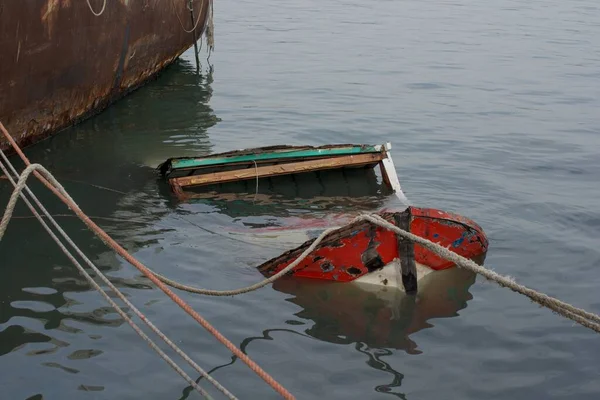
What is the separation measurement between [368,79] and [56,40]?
29.7 feet

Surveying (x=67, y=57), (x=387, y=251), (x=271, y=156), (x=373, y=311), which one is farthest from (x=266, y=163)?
(x=373, y=311)

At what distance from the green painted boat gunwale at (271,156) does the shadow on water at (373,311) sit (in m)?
2.90

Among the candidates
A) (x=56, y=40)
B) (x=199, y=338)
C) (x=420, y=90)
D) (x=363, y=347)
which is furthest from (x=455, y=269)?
(x=420, y=90)

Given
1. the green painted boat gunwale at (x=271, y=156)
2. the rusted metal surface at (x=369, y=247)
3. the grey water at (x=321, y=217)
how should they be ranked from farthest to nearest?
1. the green painted boat gunwale at (x=271, y=156)
2. the rusted metal surface at (x=369, y=247)
3. the grey water at (x=321, y=217)

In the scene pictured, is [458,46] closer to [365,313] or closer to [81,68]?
[81,68]

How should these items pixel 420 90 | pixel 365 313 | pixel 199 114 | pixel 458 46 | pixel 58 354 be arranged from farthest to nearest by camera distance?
1. pixel 458 46
2. pixel 420 90
3. pixel 199 114
4. pixel 365 313
5. pixel 58 354

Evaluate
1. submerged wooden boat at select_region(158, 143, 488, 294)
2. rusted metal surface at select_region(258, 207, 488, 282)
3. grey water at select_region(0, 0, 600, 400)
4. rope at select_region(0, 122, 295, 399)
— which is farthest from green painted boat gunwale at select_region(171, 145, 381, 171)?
rope at select_region(0, 122, 295, 399)

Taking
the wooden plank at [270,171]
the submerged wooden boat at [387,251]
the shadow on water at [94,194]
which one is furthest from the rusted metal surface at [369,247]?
the wooden plank at [270,171]

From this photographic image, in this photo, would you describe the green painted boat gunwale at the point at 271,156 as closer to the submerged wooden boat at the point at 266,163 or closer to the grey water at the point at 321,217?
the submerged wooden boat at the point at 266,163

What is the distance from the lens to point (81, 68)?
434 inches

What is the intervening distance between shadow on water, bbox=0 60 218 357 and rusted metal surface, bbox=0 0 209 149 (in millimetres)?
384

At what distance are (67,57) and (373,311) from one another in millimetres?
6194

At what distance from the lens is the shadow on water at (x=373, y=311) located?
19.4 ft

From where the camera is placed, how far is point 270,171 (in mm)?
9328
